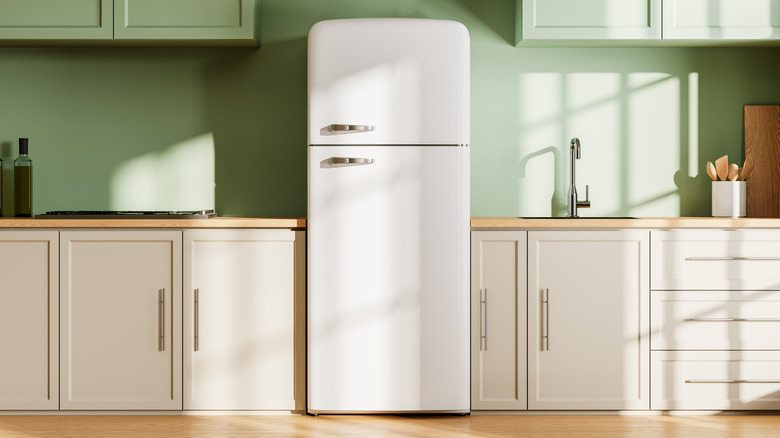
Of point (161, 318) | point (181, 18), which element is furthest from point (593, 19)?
point (161, 318)

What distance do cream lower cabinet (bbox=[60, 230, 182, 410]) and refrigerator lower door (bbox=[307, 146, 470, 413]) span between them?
596 millimetres

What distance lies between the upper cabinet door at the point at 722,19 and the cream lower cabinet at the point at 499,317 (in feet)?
4.06

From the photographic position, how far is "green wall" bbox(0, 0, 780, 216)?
330 cm

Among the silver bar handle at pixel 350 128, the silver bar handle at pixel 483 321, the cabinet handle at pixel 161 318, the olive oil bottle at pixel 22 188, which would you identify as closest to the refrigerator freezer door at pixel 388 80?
the silver bar handle at pixel 350 128

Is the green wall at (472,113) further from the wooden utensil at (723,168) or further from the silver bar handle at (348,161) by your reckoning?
the silver bar handle at (348,161)

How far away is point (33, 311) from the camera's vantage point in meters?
2.79

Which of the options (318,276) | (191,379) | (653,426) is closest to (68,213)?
(191,379)

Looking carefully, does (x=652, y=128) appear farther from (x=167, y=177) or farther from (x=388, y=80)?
(x=167, y=177)

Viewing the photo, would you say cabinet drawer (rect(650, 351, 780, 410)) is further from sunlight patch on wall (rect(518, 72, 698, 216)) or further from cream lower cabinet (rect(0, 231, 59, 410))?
cream lower cabinet (rect(0, 231, 59, 410))

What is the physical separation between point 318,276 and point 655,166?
1.74 metres

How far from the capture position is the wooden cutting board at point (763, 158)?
10.8 feet

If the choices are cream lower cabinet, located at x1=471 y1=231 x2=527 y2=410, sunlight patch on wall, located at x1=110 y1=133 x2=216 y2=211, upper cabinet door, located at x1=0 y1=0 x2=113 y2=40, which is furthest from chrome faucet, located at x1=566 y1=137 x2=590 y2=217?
upper cabinet door, located at x1=0 y1=0 x2=113 y2=40

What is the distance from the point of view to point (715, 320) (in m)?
2.80

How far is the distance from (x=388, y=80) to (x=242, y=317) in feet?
3.74
